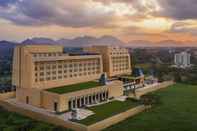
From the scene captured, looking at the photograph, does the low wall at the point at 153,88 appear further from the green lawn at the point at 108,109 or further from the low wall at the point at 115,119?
the low wall at the point at 115,119

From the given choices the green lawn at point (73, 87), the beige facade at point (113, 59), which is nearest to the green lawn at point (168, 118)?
the green lawn at point (73, 87)

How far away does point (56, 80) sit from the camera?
35.4 m

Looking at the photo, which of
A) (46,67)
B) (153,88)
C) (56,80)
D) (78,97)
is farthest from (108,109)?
(153,88)

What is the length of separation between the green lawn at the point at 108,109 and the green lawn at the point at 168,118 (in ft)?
5.05

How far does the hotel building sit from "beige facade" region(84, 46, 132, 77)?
339 centimetres

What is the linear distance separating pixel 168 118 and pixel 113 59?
19.1 meters

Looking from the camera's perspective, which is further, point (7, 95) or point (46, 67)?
point (7, 95)

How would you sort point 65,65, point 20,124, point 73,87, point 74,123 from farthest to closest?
point 65,65 < point 73,87 < point 20,124 < point 74,123

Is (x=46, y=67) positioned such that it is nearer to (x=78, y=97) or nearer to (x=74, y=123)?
(x=78, y=97)

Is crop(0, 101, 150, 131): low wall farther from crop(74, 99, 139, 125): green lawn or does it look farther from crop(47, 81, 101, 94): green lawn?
crop(47, 81, 101, 94): green lawn

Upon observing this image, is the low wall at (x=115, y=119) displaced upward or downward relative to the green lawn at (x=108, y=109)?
downward

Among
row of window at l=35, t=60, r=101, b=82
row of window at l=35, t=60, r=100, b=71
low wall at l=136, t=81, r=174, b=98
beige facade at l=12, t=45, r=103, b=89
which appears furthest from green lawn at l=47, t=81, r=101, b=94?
low wall at l=136, t=81, r=174, b=98

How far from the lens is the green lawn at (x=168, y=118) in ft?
83.8

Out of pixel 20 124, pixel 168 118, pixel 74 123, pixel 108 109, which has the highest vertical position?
pixel 108 109
